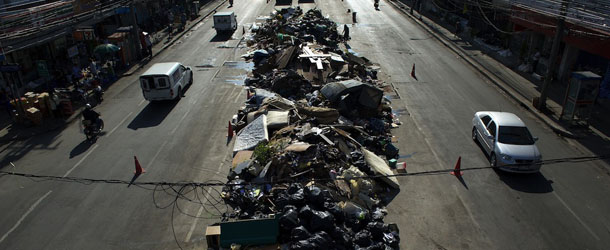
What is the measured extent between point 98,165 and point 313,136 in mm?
9164

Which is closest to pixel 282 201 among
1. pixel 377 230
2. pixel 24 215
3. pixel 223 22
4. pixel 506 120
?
pixel 377 230

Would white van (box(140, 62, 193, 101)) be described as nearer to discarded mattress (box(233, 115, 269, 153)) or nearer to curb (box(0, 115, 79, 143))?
curb (box(0, 115, 79, 143))

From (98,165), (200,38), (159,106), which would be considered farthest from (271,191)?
(200,38)

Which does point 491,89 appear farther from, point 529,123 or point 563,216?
point 563,216

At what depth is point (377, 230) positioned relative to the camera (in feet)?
39.7

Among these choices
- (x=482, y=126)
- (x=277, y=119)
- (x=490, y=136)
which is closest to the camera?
(x=490, y=136)

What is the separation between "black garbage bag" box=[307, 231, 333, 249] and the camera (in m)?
11.0

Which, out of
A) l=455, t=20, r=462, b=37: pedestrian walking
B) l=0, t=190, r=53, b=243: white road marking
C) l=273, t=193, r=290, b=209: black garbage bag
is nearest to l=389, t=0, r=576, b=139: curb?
l=455, t=20, r=462, b=37: pedestrian walking

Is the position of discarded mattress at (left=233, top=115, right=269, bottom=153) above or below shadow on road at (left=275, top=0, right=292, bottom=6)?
below

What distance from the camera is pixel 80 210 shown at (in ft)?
46.3

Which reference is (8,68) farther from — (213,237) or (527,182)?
(527,182)

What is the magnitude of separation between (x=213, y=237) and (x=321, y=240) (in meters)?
3.20

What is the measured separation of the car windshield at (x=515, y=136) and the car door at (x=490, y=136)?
275 millimetres

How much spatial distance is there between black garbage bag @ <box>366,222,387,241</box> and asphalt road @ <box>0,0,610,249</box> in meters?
0.93
